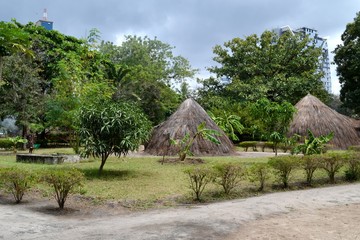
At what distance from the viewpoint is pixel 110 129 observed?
11.2 meters

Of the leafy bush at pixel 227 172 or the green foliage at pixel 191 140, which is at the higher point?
the green foliage at pixel 191 140

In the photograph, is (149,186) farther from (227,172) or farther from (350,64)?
(350,64)

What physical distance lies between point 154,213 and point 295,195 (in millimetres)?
3633

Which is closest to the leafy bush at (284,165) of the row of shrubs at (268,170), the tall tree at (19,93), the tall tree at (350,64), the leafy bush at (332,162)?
the row of shrubs at (268,170)

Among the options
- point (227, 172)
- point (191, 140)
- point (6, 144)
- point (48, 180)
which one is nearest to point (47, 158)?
point (191, 140)

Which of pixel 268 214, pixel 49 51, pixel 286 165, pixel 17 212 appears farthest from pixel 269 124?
pixel 49 51

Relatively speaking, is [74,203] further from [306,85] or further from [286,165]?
[306,85]

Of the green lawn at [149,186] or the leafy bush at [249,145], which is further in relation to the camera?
the leafy bush at [249,145]

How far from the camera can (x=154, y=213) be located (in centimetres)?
686

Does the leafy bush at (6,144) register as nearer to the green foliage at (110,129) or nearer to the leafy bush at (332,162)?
the green foliage at (110,129)

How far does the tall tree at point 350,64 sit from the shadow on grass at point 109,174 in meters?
25.1

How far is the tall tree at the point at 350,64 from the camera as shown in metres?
30.8

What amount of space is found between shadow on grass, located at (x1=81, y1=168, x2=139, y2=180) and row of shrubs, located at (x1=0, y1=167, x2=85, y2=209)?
3.06 meters

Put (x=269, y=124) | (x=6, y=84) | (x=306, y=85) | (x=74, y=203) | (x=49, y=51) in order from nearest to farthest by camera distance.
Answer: (x=74, y=203) → (x=269, y=124) → (x=6, y=84) → (x=49, y=51) → (x=306, y=85)
